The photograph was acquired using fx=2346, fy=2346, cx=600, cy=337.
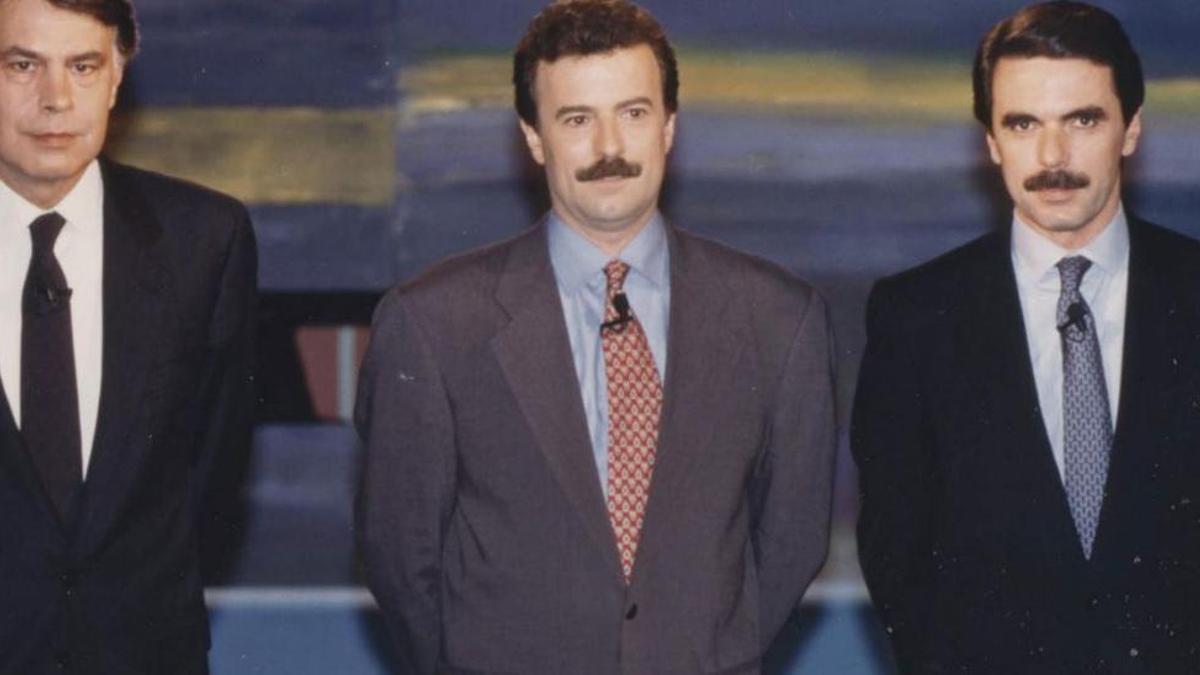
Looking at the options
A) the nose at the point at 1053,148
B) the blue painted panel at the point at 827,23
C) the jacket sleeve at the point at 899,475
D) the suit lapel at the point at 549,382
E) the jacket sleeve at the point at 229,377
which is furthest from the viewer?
the blue painted panel at the point at 827,23

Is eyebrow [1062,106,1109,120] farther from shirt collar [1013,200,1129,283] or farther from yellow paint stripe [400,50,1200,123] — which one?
yellow paint stripe [400,50,1200,123]

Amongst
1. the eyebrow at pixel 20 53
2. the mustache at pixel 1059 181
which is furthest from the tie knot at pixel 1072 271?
the eyebrow at pixel 20 53

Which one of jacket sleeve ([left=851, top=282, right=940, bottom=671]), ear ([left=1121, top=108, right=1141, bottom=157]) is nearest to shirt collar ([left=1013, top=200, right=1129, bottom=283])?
ear ([left=1121, top=108, right=1141, bottom=157])

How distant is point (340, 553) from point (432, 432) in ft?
6.66

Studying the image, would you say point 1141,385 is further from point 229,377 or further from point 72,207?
point 72,207

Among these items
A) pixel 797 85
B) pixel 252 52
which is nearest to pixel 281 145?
pixel 252 52

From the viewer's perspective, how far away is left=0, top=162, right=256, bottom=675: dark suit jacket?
12.7 feet

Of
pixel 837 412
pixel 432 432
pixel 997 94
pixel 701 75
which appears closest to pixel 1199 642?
pixel 837 412

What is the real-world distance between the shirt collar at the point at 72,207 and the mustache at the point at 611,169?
0.86 metres

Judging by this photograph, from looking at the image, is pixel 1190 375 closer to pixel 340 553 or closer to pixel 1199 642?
pixel 1199 642

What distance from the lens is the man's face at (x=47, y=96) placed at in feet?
12.9

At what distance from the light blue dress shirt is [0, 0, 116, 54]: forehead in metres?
0.87

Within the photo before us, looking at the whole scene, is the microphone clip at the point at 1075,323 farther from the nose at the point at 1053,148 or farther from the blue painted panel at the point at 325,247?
the blue painted panel at the point at 325,247

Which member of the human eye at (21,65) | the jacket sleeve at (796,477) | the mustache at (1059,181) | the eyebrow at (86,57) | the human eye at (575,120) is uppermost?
the eyebrow at (86,57)
